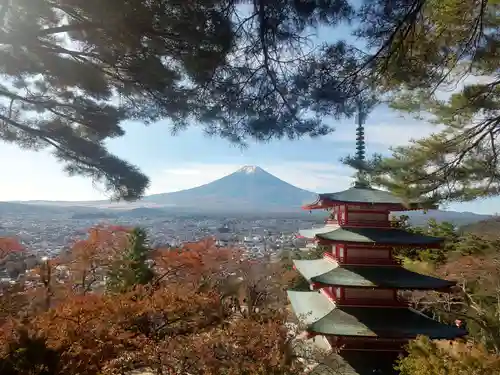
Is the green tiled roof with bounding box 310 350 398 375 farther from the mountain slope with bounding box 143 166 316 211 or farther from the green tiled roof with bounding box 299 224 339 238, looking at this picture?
the mountain slope with bounding box 143 166 316 211

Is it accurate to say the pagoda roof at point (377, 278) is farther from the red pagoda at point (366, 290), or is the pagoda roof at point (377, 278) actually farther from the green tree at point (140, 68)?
the green tree at point (140, 68)

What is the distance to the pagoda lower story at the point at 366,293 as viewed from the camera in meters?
7.86

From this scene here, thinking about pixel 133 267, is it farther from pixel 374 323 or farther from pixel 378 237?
pixel 374 323

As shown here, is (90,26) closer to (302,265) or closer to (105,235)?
(302,265)

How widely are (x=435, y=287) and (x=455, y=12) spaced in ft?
18.6

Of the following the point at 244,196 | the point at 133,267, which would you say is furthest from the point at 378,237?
the point at 244,196

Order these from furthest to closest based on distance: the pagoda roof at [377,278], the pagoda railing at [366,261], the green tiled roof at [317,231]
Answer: the green tiled roof at [317,231], the pagoda railing at [366,261], the pagoda roof at [377,278]

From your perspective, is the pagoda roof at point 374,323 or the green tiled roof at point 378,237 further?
the green tiled roof at point 378,237

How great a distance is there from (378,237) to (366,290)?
1.16 metres

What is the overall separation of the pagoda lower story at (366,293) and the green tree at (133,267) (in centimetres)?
743

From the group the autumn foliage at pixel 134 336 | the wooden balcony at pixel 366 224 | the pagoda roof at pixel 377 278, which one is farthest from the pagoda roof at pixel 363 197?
the autumn foliage at pixel 134 336

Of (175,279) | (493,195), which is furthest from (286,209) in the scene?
(493,195)

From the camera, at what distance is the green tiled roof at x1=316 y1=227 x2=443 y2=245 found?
8.60m

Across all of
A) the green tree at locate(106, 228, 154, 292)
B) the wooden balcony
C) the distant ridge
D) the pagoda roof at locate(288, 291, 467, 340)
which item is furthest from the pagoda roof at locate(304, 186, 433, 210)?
the distant ridge
